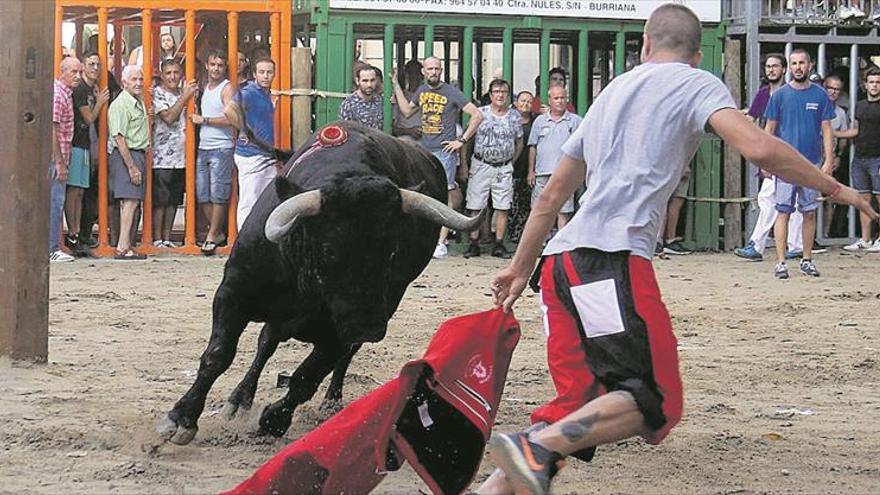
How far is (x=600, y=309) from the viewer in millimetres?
4215

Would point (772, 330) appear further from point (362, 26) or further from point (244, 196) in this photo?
point (362, 26)

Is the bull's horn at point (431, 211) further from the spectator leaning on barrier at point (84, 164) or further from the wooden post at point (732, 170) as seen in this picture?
the wooden post at point (732, 170)

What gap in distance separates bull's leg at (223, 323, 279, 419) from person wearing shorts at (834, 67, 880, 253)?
9.39 m

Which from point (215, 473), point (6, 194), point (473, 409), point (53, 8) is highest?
point (53, 8)

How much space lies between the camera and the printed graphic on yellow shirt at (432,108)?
1391cm

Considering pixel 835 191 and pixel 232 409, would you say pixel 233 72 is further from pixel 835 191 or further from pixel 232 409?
pixel 835 191

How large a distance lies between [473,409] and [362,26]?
34.3ft

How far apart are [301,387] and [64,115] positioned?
24.0ft

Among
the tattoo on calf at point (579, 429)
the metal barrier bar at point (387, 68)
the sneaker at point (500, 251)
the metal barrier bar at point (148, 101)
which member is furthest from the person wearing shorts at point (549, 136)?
the tattoo on calf at point (579, 429)

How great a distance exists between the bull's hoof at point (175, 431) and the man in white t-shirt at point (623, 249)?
71.3 inches

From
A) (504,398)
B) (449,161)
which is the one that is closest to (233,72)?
(449,161)

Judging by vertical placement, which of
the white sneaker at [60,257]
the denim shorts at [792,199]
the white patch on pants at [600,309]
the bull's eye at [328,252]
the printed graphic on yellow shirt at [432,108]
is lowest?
the white sneaker at [60,257]

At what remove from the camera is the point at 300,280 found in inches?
231

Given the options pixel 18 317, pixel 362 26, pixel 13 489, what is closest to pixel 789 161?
pixel 13 489
